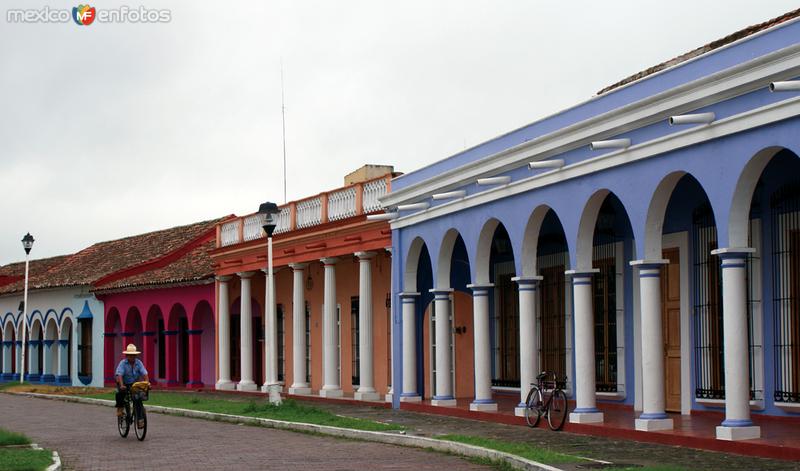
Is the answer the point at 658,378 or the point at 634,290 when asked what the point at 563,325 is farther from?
the point at 658,378

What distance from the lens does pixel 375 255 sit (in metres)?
23.6

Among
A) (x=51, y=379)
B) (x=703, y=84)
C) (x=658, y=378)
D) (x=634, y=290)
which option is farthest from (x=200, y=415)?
(x=51, y=379)

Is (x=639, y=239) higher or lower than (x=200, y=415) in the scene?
higher

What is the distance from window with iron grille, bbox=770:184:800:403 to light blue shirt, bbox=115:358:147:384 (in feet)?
26.1

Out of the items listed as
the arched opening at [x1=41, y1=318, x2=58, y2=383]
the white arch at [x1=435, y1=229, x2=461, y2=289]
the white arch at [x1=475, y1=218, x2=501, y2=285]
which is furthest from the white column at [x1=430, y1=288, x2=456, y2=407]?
the arched opening at [x1=41, y1=318, x2=58, y2=383]

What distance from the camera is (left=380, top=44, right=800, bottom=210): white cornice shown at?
1166 centimetres

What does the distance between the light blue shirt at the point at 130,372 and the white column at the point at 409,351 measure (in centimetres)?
618

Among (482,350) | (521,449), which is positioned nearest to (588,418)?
(521,449)

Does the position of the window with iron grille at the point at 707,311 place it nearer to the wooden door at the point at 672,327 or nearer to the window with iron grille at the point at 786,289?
the wooden door at the point at 672,327

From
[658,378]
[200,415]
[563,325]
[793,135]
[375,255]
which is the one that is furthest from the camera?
[375,255]

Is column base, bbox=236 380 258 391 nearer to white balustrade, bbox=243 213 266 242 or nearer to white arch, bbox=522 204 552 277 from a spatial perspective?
white balustrade, bbox=243 213 266 242

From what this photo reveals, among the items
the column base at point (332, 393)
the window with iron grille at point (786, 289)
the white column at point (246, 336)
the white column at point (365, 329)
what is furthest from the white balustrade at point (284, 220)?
the window with iron grille at point (786, 289)

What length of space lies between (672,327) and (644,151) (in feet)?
11.1

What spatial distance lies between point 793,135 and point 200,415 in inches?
498
